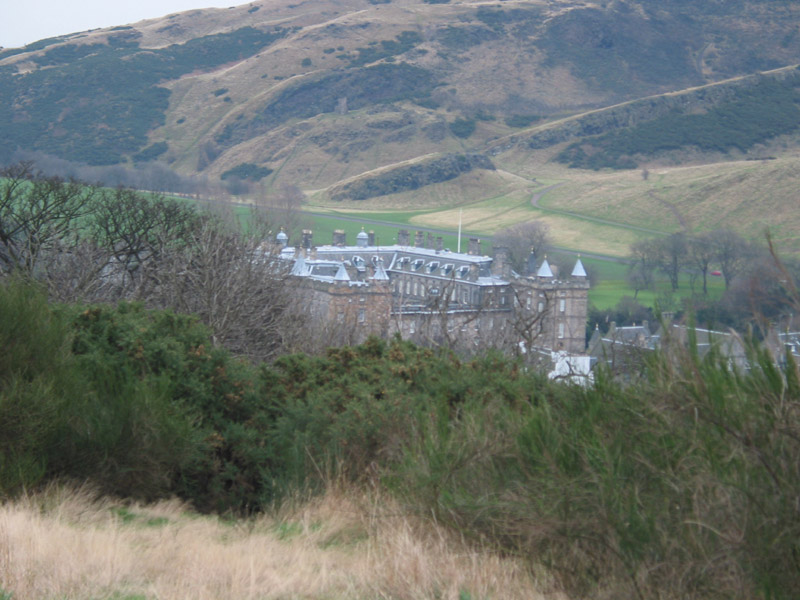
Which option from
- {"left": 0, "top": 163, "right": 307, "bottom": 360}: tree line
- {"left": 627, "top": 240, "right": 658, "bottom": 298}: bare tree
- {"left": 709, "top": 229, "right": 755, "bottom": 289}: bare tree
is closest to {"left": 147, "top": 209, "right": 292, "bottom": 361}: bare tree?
{"left": 0, "top": 163, "right": 307, "bottom": 360}: tree line

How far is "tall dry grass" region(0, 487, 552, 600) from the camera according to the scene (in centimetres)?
697

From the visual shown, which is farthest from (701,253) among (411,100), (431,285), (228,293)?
(411,100)

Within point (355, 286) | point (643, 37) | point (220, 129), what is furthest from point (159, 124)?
point (355, 286)

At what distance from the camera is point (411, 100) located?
160250mm

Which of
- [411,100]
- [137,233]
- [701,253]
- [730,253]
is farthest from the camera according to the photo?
[411,100]

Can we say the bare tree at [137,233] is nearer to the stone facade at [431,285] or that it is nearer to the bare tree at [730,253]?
the stone facade at [431,285]

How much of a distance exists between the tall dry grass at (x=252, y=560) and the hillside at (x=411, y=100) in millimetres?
87374

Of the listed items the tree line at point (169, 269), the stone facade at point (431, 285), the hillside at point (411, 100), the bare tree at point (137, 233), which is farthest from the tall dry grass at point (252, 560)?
the hillside at point (411, 100)

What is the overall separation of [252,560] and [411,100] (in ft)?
512

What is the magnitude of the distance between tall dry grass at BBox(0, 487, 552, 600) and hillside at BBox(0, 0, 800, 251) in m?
87.4

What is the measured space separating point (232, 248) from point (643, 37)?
17866 cm

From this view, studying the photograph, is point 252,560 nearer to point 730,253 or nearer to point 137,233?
point 137,233

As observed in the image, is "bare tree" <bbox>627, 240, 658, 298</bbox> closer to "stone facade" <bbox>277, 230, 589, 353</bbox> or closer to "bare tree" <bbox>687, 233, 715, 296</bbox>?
"bare tree" <bbox>687, 233, 715, 296</bbox>

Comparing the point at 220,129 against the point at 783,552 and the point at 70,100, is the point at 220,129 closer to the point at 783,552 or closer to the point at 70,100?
the point at 70,100
